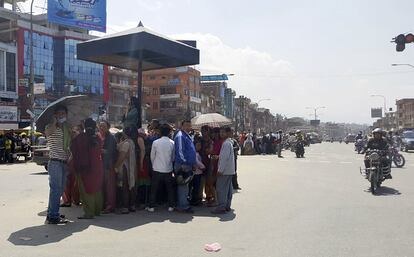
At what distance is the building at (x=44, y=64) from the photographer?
62688mm

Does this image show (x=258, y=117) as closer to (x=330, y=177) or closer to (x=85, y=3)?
(x=85, y=3)

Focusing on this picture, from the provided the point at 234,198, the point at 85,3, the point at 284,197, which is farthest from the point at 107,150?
the point at 85,3

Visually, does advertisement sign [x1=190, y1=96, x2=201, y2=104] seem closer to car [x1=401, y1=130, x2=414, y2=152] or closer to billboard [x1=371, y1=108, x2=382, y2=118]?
car [x1=401, y1=130, x2=414, y2=152]

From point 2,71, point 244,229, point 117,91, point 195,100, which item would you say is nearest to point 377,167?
point 244,229

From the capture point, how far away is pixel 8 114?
49.9 m

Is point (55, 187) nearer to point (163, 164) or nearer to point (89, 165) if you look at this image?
point (89, 165)

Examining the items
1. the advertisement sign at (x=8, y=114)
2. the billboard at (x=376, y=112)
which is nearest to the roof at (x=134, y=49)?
the advertisement sign at (x=8, y=114)

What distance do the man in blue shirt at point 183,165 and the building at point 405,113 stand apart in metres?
118

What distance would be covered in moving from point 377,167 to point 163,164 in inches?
251

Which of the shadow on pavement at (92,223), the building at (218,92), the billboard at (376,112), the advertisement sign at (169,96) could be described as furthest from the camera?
the billboard at (376,112)

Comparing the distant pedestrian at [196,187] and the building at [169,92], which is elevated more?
the building at [169,92]

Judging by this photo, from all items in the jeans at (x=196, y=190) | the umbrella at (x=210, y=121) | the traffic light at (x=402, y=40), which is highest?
the traffic light at (x=402, y=40)

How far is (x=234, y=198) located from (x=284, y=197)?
48.6 inches

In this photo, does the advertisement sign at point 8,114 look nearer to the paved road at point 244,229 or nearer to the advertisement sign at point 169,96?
the paved road at point 244,229
